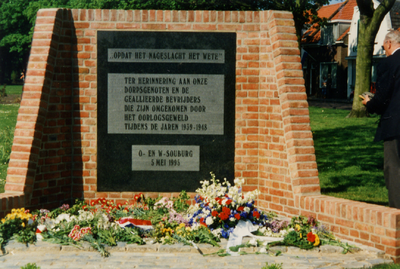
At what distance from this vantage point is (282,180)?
6.09m

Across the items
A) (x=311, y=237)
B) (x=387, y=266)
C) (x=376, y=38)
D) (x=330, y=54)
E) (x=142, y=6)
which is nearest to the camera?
(x=387, y=266)

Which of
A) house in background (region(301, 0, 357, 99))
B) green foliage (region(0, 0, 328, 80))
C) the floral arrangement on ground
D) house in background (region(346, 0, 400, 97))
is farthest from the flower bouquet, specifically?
house in background (region(301, 0, 357, 99))

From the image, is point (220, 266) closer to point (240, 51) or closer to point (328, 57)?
point (240, 51)

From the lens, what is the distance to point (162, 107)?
641 cm

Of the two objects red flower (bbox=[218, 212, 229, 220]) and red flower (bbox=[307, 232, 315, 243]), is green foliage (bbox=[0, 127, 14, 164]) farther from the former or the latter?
red flower (bbox=[307, 232, 315, 243])

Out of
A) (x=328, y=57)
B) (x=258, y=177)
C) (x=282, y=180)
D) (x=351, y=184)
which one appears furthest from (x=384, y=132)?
(x=328, y=57)

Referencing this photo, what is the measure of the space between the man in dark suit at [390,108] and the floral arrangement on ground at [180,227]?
0.91 metres

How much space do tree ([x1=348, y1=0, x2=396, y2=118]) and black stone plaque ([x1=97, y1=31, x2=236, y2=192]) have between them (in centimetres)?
1324

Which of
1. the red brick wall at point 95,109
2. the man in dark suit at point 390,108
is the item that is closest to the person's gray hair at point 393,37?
the man in dark suit at point 390,108

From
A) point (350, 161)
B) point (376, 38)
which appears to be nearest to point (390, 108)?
point (350, 161)

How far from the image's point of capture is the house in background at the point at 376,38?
1332 inches

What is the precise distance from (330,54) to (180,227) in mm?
37417

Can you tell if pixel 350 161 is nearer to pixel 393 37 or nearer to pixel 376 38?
pixel 393 37

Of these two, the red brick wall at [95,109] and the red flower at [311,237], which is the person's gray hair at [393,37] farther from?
the red flower at [311,237]
